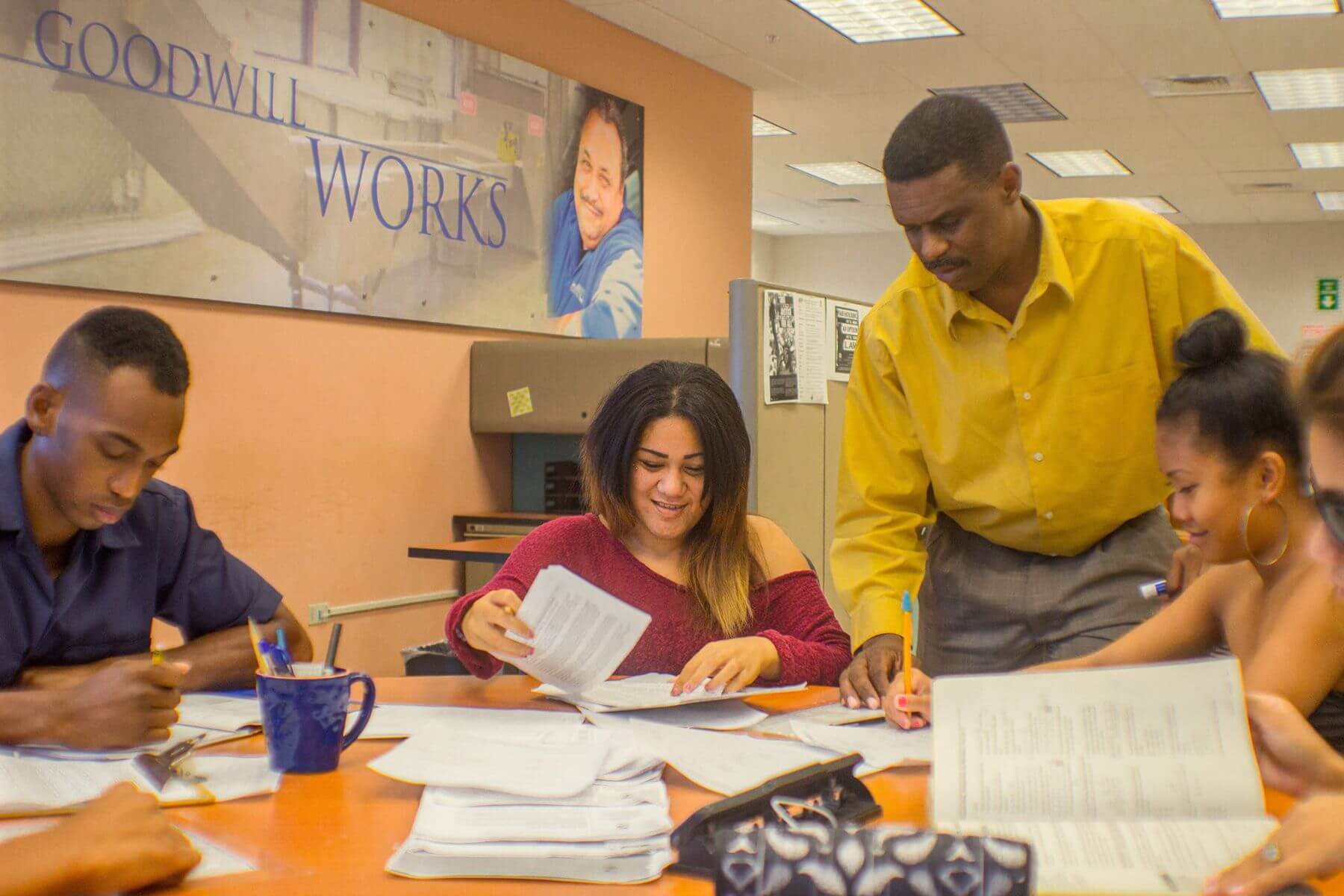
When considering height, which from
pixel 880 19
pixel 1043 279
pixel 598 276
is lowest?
pixel 1043 279

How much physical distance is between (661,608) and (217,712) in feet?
2.20

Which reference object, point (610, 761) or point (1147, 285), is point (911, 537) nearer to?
point (1147, 285)

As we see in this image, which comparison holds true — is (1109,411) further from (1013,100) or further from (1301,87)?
(1301,87)

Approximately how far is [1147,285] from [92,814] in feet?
5.18

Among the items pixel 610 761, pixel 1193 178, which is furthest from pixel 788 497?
pixel 1193 178

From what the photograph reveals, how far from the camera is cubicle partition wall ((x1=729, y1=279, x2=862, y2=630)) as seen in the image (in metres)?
3.32

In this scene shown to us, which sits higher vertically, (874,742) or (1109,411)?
(1109,411)

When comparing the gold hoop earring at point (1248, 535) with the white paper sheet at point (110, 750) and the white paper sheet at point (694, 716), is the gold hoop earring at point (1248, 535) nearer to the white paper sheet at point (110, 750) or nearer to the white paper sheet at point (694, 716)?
the white paper sheet at point (694, 716)

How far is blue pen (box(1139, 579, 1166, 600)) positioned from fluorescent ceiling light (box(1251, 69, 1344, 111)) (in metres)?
5.10

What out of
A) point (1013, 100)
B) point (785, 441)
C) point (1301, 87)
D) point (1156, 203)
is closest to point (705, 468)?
point (785, 441)

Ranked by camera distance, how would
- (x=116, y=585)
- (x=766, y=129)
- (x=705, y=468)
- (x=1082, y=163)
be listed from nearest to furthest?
1. (x=116, y=585)
2. (x=705, y=468)
3. (x=766, y=129)
4. (x=1082, y=163)

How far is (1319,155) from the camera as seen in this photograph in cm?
809

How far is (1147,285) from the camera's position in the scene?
191 cm

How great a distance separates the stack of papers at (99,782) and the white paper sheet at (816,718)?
555 millimetres
